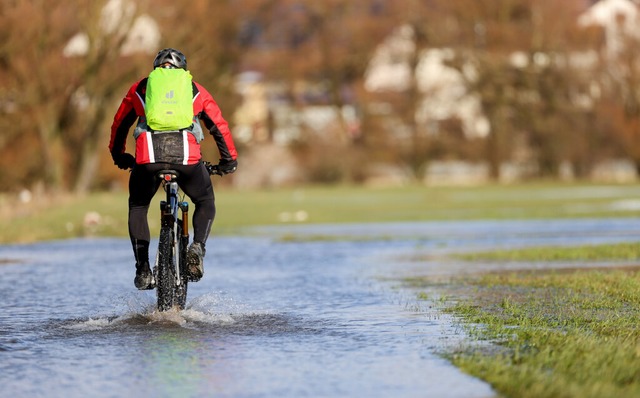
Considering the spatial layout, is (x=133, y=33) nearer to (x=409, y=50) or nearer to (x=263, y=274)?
(x=409, y=50)

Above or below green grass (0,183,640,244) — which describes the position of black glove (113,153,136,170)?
above

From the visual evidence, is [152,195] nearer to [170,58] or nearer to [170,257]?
[170,257]

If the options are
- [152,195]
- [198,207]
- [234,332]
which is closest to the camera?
[234,332]

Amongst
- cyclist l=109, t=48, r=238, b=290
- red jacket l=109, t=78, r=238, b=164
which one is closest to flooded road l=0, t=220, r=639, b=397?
cyclist l=109, t=48, r=238, b=290

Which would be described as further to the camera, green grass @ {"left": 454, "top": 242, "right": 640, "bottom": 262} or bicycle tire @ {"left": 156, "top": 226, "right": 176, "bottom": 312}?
green grass @ {"left": 454, "top": 242, "right": 640, "bottom": 262}

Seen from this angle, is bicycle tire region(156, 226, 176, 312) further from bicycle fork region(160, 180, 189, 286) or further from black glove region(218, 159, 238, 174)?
black glove region(218, 159, 238, 174)

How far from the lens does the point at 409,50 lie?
76.7 m

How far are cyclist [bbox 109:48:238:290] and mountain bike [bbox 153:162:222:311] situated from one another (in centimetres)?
7

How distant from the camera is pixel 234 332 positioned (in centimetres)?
1084

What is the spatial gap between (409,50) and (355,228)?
159ft

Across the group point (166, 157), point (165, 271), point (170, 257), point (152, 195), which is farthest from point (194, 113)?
point (165, 271)

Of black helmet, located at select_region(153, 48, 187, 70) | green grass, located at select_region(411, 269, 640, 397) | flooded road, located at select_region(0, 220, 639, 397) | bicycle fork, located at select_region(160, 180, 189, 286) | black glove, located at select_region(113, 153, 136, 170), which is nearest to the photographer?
green grass, located at select_region(411, 269, 640, 397)

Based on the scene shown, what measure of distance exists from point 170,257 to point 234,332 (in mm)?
952

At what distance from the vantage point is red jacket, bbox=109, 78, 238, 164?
1141 cm
